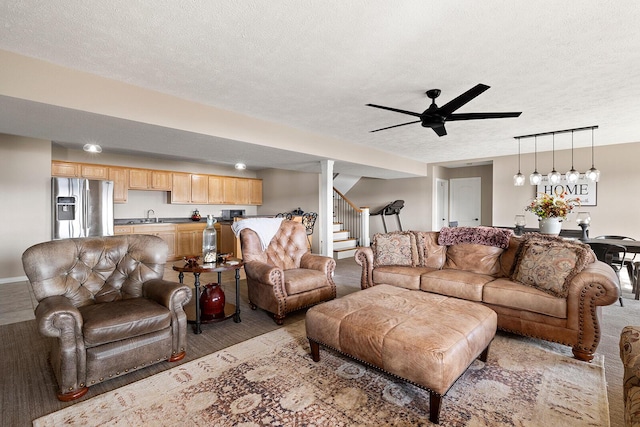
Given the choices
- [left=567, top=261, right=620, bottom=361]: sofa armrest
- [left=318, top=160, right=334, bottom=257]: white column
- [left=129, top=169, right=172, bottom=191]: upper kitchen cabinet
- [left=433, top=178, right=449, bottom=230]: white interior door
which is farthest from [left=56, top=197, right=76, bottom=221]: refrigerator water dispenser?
[left=433, top=178, right=449, bottom=230]: white interior door

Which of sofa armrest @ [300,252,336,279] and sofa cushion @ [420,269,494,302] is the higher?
sofa armrest @ [300,252,336,279]

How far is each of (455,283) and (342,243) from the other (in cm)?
440

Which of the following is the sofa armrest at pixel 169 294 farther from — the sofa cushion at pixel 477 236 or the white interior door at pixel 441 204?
the white interior door at pixel 441 204

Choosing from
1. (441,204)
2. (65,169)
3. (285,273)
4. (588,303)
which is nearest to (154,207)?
(65,169)

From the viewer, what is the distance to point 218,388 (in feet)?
6.68

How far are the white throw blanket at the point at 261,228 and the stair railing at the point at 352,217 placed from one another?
4.26 meters

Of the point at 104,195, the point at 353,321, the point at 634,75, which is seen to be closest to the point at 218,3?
the point at 353,321

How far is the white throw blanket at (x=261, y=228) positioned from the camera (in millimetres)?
3725

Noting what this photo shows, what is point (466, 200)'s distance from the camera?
8.94m

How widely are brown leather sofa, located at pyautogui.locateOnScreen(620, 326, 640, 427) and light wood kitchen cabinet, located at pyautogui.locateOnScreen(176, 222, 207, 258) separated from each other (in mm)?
7365

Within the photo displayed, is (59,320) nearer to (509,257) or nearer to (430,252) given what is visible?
(430,252)

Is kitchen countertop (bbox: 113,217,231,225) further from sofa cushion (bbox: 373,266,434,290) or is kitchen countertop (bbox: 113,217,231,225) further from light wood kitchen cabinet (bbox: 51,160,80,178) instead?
sofa cushion (bbox: 373,266,434,290)

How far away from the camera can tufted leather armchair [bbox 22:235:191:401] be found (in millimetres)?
1920

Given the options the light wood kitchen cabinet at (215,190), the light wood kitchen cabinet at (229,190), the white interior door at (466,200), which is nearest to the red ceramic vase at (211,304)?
the light wood kitchen cabinet at (215,190)
